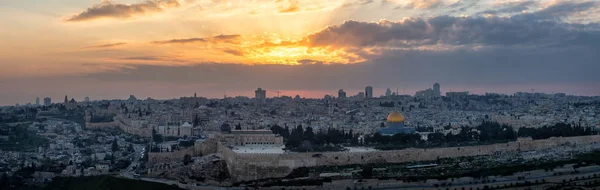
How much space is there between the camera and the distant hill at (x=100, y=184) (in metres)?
37.7

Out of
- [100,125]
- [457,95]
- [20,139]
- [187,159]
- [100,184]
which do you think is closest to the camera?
[100,184]

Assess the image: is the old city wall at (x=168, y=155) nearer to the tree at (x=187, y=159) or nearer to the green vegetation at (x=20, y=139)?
the tree at (x=187, y=159)

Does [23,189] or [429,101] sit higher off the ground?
[429,101]

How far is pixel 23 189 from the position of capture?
43.1 meters

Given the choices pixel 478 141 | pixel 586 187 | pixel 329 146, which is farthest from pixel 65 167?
pixel 586 187

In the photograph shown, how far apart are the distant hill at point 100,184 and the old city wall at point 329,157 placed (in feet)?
13.4

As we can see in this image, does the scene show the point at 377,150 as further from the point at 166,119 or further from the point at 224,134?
the point at 166,119

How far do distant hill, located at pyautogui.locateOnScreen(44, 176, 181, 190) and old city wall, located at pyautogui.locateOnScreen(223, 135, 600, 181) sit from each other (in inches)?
161

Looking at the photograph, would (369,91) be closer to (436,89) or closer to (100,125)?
(436,89)

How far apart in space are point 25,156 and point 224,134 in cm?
1482

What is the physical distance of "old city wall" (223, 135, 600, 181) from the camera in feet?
130

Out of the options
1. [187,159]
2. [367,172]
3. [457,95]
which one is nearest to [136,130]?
[187,159]

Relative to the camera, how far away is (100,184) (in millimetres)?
40000

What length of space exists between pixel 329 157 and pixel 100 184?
11.8m
